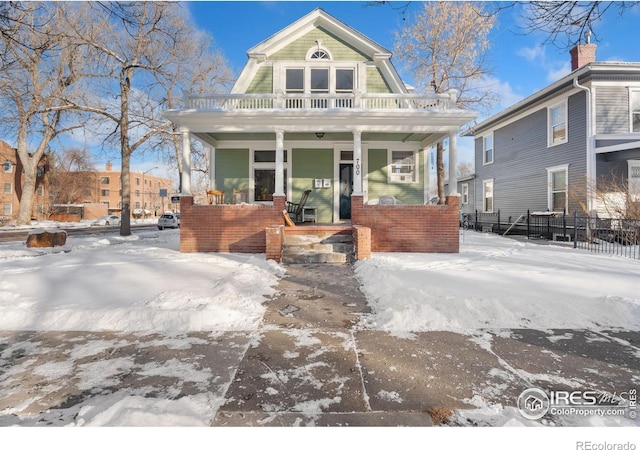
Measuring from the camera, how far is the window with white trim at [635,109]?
12062mm

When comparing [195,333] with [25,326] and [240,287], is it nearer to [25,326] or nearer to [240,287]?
[240,287]

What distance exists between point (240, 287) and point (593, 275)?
634cm

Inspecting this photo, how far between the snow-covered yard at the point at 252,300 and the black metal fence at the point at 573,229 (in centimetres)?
341

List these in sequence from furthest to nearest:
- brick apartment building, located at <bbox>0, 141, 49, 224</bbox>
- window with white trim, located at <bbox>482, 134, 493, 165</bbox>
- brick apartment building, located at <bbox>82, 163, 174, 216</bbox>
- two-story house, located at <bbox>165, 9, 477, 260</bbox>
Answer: brick apartment building, located at <bbox>82, 163, 174, 216</bbox> < brick apartment building, located at <bbox>0, 141, 49, 224</bbox> < window with white trim, located at <bbox>482, 134, 493, 165</bbox> < two-story house, located at <bbox>165, 9, 477, 260</bbox>

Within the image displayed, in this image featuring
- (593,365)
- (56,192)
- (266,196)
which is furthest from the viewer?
(56,192)

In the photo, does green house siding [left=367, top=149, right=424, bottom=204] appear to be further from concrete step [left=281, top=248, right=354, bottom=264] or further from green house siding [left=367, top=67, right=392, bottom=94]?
concrete step [left=281, top=248, right=354, bottom=264]

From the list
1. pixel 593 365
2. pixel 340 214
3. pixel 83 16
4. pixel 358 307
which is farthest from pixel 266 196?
pixel 83 16

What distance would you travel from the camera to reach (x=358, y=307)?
14.4ft

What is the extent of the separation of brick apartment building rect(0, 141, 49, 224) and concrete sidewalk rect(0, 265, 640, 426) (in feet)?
137

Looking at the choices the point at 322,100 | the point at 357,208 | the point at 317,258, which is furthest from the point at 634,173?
the point at 317,258

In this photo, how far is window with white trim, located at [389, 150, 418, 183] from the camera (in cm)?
1189

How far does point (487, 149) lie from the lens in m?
19.3

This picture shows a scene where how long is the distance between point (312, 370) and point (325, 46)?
489 inches

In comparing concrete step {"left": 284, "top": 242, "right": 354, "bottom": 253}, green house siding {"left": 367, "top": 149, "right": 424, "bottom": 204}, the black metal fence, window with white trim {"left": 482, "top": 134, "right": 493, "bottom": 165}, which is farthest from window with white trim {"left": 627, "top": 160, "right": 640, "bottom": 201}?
concrete step {"left": 284, "top": 242, "right": 354, "bottom": 253}
